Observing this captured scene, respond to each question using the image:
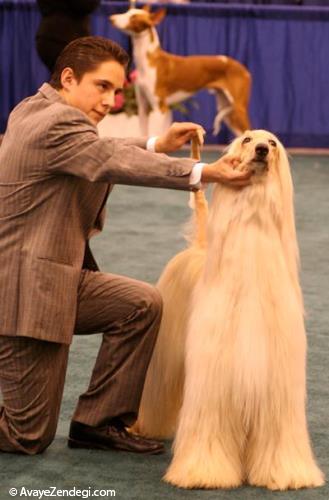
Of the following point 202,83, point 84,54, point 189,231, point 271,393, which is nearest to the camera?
point 271,393

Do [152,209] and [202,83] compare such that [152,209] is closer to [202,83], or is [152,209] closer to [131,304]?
[202,83]

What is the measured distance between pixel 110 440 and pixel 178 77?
591 cm

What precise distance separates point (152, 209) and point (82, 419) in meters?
3.67

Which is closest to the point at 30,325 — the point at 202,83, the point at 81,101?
the point at 81,101

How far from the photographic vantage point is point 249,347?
2.47 metres

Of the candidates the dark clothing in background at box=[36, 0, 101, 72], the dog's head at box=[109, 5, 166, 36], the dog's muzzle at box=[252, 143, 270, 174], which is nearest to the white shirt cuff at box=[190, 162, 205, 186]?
the dog's muzzle at box=[252, 143, 270, 174]

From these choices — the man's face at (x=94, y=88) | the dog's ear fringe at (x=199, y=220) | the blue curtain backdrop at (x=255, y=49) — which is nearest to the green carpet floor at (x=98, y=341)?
the dog's ear fringe at (x=199, y=220)

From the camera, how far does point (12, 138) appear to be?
2654 millimetres

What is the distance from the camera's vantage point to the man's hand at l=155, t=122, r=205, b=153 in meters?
2.68

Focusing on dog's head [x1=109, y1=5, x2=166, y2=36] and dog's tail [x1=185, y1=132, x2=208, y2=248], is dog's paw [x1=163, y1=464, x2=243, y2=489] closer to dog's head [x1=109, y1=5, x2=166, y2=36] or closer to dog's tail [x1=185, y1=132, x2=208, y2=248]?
dog's tail [x1=185, y1=132, x2=208, y2=248]

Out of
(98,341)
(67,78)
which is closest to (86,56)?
(67,78)

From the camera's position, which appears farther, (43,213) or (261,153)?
(43,213)

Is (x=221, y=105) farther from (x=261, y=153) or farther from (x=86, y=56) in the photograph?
(x=261, y=153)

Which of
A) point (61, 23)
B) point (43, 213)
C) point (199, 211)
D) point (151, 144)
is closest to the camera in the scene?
point (43, 213)
